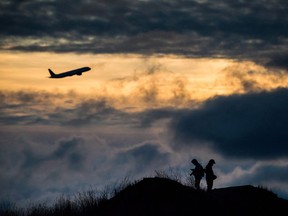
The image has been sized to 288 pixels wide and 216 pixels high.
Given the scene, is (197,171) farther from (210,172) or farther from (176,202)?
(176,202)

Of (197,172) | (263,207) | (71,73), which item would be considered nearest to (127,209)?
(197,172)

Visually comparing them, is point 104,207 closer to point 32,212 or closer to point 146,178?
point 146,178

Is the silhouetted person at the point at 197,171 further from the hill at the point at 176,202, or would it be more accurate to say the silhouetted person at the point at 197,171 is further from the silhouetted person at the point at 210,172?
the hill at the point at 176,202

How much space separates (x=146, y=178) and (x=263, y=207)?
24.8ft

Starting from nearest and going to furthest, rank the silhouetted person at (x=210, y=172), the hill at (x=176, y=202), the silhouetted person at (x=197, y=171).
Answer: the hill at (x=176, y=202)
the silhouetted person at (x=197, y=171)
the silhouetted person at (x=210, y=172)

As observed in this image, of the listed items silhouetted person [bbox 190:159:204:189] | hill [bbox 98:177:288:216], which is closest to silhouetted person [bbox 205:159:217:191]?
silhouetted person [bbox 190:159:204:189]

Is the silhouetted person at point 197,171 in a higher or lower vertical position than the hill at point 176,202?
higher

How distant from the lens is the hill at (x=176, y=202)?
3397 centimetres

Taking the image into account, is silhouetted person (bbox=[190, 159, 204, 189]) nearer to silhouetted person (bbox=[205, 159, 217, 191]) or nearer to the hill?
silhouetted person (bbox=[205, 159, 217, 191])

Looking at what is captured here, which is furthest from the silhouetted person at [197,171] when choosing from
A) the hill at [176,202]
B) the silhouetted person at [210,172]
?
the hill at [176,202]

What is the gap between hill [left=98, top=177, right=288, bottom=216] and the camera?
111 ft

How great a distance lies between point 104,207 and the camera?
35.7 metres

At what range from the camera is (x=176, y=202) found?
114 feet

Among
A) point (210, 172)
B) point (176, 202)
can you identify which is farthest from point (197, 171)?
point (176, 202)
